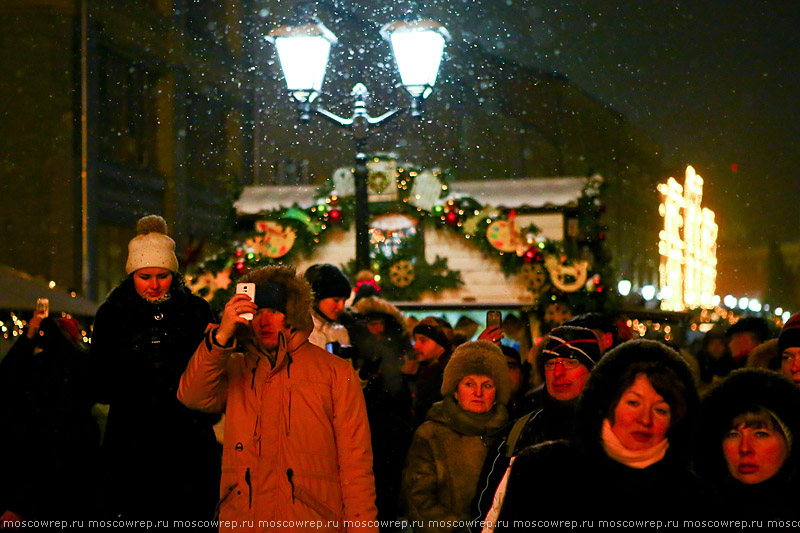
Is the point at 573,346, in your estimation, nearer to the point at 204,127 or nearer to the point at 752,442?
the point at 752,442

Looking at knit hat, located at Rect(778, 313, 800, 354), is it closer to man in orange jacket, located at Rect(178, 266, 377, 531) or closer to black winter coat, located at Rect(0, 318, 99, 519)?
man in orange jacket, located at Rect(178, 266, 377, 531)

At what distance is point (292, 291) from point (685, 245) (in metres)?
44.2

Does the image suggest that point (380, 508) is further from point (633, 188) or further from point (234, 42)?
point (633, 188)

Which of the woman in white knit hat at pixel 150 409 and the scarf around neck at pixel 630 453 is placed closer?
the scarf around neck at pixel 630 453

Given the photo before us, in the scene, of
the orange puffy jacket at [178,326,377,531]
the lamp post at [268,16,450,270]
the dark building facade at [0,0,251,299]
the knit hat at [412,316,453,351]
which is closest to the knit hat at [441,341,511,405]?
the orange puffy jacket at [178,326,377,531]

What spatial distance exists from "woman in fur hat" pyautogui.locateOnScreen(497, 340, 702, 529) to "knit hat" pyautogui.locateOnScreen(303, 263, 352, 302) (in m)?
3.83

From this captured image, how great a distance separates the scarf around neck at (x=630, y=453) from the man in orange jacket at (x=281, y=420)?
1227mm

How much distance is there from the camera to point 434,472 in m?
5.10

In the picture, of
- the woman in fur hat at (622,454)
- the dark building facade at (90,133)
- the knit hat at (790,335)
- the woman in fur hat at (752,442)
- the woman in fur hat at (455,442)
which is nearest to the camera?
the woman in fur hat at (622,454)

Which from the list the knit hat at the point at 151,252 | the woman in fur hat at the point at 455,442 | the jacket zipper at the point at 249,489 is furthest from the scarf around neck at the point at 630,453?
the knit hat at the point at 151,252

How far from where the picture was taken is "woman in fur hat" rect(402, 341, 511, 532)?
5039mm

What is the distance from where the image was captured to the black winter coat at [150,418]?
15.7ft

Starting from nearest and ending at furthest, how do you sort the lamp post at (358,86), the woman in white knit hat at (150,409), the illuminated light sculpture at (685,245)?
the woman in white knit hat at (150,409) < the lamp post at (358,86) < the illuminated light sculpture at (685,245)

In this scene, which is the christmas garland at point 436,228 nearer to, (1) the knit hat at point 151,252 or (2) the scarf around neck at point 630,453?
(1) the knit hat at point 151,252
